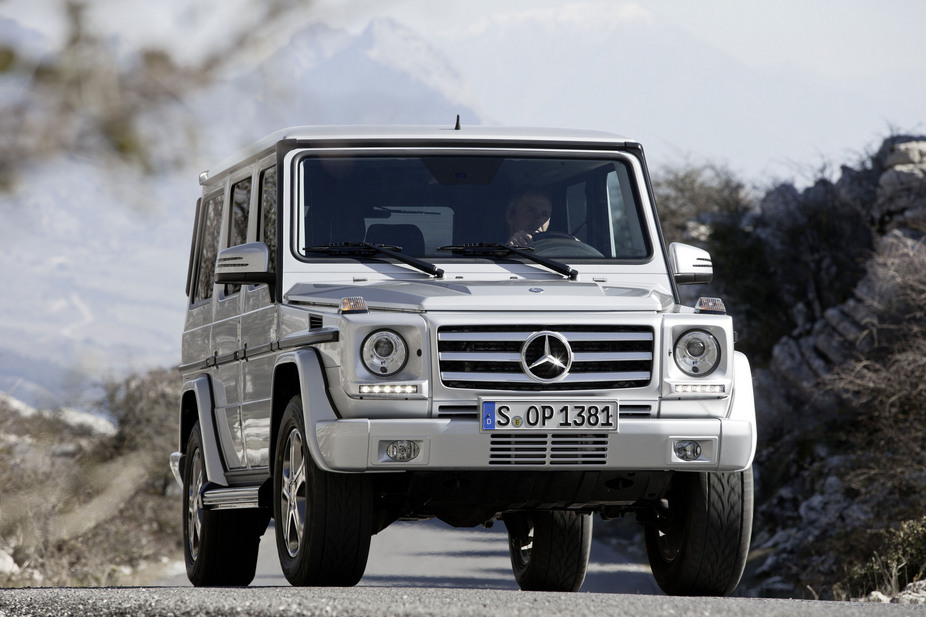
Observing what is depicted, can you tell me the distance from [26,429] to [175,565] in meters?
37.5

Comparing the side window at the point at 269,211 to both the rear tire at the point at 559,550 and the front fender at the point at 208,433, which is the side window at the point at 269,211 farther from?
the rear tire at the point at 559,550

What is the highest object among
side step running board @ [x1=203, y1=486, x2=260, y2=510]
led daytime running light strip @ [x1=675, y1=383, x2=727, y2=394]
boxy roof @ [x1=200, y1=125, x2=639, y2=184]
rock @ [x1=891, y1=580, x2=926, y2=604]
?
boxy roof @ [x1=200, y1=125, x2=639, y2=184]

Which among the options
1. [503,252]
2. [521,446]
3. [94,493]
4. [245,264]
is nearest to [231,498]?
[245,264]

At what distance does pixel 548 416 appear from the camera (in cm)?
620

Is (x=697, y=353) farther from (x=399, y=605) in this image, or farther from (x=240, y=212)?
(x=240, y=212)

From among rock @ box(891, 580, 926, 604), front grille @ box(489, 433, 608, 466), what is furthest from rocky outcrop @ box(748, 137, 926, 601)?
front grille @ box(489, 433, 608, 466)

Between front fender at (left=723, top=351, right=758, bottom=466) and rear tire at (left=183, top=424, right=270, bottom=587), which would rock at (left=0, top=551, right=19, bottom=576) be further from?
front fender at (left=723, top=351, right=758, bottom=466)

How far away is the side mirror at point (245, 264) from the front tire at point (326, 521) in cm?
78

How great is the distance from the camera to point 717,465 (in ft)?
20.8

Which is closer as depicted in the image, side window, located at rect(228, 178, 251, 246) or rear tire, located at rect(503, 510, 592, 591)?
side window, located at rect(228, 178, 251, 246)

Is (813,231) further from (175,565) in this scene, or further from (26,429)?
(26,429)

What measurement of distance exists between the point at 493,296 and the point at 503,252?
34.8 inches

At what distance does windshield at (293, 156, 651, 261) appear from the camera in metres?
7.31

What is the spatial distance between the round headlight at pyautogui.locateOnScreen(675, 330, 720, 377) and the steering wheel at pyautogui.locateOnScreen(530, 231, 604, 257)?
3.86ft
